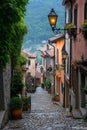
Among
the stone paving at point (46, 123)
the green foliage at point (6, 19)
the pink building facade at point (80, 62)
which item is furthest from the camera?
the pink building facade at point (80, 62)

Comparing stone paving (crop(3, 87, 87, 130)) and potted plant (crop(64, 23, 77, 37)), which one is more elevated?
potted plant (crop(64, 23, 77, 37))

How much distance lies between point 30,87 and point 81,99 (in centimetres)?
4238

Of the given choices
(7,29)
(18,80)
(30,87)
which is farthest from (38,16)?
(7,29)

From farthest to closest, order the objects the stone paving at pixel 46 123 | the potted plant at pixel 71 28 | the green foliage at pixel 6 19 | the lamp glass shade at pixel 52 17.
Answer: the potted plant at pixel 71 28
the lamp glass shade at pixel 52 17
the stone paving at pixel 46 123
the green foliage at pixel 6 19

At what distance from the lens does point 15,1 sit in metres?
11.8

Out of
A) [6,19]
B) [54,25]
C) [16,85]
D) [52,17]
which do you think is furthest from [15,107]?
[6,19]

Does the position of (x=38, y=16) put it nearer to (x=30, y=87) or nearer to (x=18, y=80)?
(x=30, y=87)

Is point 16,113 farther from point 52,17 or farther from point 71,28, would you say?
point 52,17

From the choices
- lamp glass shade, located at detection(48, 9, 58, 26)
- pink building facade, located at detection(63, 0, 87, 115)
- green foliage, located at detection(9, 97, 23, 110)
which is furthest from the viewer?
green foliage, located at detection(9, 97, 23, 110)

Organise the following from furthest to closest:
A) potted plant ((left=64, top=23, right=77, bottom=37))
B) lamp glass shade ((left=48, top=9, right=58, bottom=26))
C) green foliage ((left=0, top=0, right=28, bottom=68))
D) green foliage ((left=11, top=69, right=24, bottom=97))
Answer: green foliage ((left=11, top=69, right=24, bottom=97)) → potted plant ((left=64, top=23, right=77, bottom=37)) → lamp glass shade ((left=48, top=9, right=58, bottom=26)) → green foliage ((left=0, top=0, right=28, bottom=68))

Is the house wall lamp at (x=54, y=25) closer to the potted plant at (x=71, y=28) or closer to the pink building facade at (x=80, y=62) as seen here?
the potted plant at (x=71, y=28)


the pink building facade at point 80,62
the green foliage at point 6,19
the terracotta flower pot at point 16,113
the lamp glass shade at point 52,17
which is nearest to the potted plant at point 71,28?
the pink building facade at point 80,62

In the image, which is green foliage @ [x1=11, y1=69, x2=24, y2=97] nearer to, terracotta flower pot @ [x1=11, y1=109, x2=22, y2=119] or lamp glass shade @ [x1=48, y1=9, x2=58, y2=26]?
terracotta flower pot @ [x1=11, y1=109, x2=22, y2=119]

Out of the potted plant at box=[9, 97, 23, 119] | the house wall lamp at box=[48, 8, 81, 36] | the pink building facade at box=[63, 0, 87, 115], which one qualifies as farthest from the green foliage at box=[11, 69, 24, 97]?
the house wall lamp at box=[48, 8, 81, 36]
